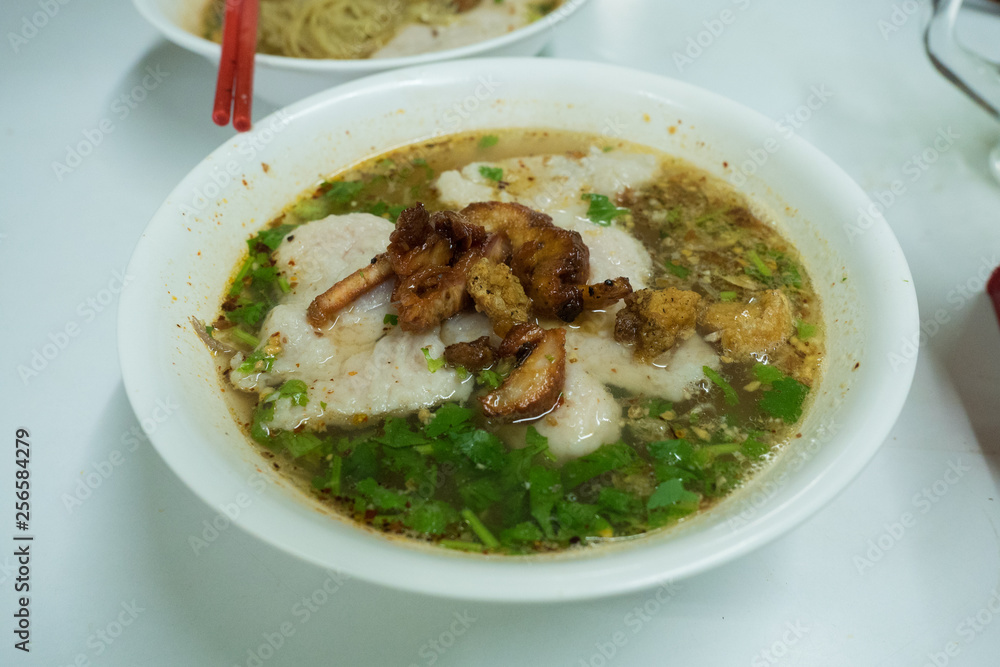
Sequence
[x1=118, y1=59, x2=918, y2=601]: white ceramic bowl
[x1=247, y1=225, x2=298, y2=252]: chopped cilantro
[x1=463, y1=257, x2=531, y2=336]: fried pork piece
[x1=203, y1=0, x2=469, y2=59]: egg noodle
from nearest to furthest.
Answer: [x1=118, y1=59, x2=918, y2=601]: white ceramic bowl, [x1=463, y1=257, x2=531, y2=336]: fried pork piece, [x1=247, y1=225, x2=298, y2=252]: chopped cilantro, [x1=203, y1=0, x2=469, y2=59]: egg noodle

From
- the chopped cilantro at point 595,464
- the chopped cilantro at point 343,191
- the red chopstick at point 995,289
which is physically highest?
the chopped cilantro at point 343,191

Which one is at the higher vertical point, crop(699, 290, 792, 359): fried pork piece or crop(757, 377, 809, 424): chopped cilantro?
crop(699, 290, 792, 359): fried pork piece

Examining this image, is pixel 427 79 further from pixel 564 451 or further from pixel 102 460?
pixel 102 460

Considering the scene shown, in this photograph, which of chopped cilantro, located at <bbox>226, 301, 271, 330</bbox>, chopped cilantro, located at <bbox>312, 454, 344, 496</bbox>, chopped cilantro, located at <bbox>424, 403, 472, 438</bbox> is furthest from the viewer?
chopped cilantro, located at <bbox>226, 301, 271, 330</bbox>

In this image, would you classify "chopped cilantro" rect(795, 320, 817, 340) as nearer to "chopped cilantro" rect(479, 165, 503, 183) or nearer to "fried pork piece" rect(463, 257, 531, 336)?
"fried pork piece" rect(463, 257, 531, 336)

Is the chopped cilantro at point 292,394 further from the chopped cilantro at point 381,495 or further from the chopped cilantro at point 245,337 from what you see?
the chopped cilantro at point 381,495

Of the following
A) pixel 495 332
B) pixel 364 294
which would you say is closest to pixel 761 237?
pixel 495 332

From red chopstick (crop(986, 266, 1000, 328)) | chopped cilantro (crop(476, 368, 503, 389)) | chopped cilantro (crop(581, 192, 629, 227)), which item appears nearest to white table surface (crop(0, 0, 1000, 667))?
red chopstick (crop(986, 266, 1000, 328))

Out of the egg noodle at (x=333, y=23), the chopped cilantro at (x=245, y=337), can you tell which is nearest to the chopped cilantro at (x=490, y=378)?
the chopped cilantro at (x=245, y=337)
